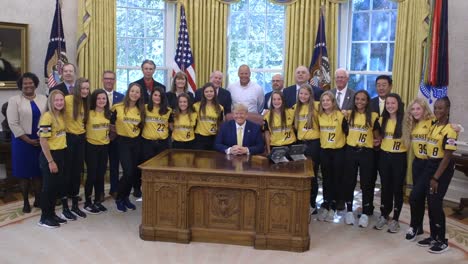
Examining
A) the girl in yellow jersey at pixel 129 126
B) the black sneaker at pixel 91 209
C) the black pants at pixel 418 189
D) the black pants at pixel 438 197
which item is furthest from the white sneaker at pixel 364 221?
the black sneaker at pixel 91 209

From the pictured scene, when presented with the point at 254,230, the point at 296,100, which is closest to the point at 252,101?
the point at 296,100

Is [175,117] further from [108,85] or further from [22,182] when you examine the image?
[22,182]

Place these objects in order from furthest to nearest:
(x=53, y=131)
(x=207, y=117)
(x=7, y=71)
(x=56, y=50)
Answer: (x=56, y=50) < (x=7, y=71) < (x=207, y=117) < (x=53, y=131)

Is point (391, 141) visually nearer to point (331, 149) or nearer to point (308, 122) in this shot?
point (331, 149)

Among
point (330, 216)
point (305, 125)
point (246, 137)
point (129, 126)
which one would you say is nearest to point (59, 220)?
point (129, 126)

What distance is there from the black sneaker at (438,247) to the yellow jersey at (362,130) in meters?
1.19

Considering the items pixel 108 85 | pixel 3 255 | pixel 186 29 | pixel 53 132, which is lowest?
pixel 3 255

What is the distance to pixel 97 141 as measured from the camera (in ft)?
18.1

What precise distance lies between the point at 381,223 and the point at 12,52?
5.39 metres

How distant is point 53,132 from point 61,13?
9.93 ft

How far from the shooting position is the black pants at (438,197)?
459cm

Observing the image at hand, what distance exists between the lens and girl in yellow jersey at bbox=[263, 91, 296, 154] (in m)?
5.48

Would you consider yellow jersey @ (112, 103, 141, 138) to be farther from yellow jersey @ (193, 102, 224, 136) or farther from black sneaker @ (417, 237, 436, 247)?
black sneaker @ (417, 237, 436, 247)

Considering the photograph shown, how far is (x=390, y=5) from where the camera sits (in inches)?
297
